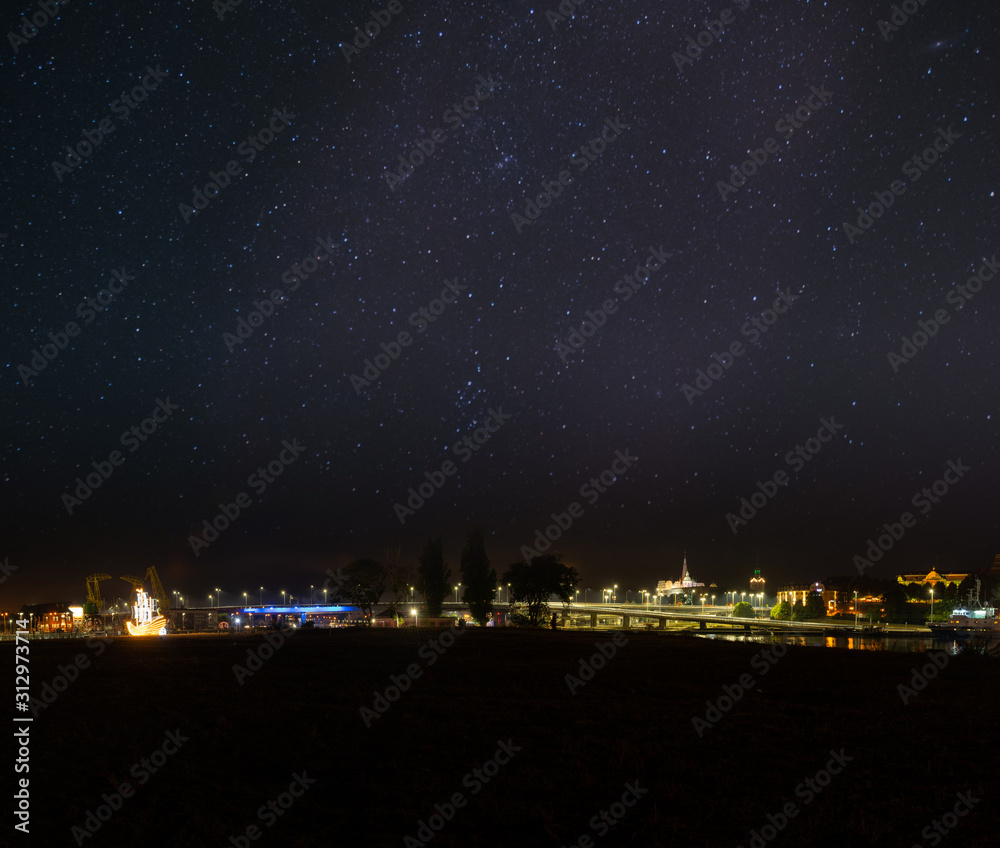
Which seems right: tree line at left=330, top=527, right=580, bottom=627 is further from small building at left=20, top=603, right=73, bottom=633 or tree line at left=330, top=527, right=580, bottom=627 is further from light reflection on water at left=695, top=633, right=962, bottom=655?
small building at left=20, top=603, right=73, bottom=633

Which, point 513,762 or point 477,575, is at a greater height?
point 477,575

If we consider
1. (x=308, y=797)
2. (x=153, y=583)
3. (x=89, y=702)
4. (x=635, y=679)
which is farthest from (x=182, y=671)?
(x=153, y=583)

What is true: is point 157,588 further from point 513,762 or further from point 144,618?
point 513,762

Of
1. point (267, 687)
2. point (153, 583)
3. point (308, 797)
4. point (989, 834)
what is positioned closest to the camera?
point (989, 834)

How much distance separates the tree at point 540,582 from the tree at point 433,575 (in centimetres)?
2963

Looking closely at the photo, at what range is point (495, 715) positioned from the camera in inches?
635

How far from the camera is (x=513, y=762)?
11.9m

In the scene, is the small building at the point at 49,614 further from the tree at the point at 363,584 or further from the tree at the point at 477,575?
the tree at the point at 477,575

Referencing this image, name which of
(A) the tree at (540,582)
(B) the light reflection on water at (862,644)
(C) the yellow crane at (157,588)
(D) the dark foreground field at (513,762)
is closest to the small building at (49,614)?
(C) the yellow crane at (157,588)

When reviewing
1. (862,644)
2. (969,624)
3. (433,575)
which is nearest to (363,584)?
(433,575)

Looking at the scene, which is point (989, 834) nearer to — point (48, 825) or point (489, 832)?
point (489, 832)

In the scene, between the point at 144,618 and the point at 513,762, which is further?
the point at 144,618

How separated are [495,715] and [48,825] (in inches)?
360

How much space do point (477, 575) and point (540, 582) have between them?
19.0 metres
